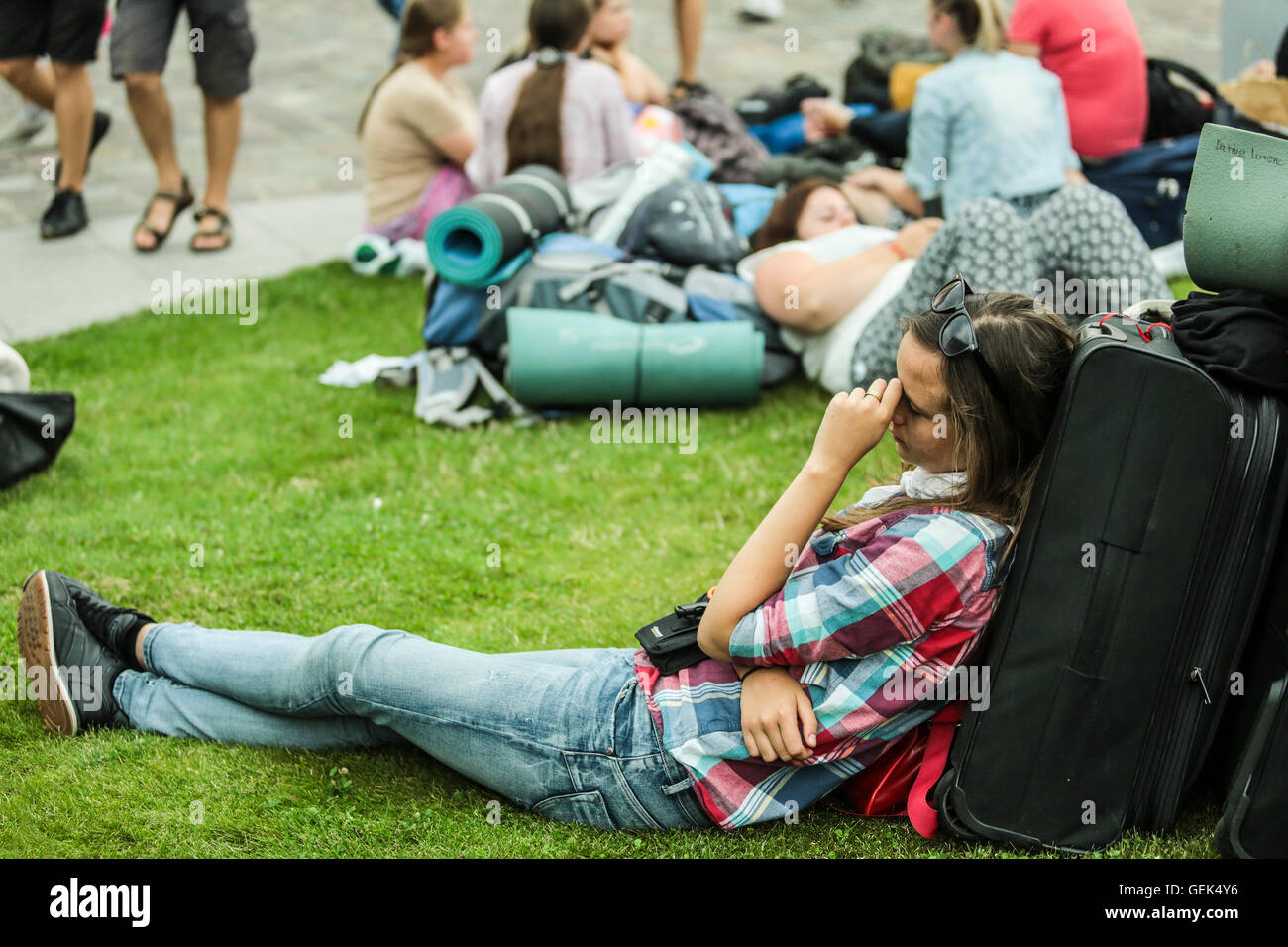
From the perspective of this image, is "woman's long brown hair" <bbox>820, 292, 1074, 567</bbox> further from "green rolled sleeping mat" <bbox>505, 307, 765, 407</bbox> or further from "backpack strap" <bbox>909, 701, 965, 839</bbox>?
"green rolled sleeping mat" <bbox>505, 307, 765, 407</bbox>

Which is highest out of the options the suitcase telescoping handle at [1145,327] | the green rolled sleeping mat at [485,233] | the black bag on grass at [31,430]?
the suitcase telescoping handle at [1145,327]

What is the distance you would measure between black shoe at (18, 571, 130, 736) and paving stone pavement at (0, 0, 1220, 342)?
3.01 meters

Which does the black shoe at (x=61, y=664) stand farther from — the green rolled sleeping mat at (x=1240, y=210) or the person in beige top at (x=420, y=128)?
the person in beige top at (x=420, y=128)

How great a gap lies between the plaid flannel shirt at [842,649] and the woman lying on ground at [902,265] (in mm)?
1974

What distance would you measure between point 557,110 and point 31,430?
2.72m

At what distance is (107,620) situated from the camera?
10.1 ft

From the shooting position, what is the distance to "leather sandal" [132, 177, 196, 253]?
21.4ft

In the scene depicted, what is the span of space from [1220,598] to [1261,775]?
1.03 ft

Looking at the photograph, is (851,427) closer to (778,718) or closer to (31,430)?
(778,718)

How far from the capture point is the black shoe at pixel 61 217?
656 centimetres

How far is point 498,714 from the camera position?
2.54 m

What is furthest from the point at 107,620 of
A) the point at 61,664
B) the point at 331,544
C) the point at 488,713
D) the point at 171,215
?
the point at 171,215

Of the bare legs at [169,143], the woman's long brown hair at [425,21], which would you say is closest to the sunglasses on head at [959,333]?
the woman's long brown hair at [425,21]
